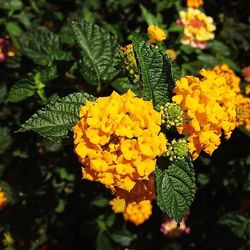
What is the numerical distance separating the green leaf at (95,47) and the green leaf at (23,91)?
23cm

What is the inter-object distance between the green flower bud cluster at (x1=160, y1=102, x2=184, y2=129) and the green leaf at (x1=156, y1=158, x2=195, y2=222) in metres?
0.12

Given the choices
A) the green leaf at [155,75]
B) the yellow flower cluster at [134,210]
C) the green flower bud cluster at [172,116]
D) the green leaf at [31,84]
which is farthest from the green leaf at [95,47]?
the yellow flower cluster at [134,210]

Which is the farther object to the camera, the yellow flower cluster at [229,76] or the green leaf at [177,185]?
the yellow flower cluster at [229,76]

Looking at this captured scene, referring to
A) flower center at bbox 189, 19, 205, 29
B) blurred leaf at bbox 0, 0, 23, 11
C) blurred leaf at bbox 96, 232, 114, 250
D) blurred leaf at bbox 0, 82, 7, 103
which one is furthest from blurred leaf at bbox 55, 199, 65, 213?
flower center at bbox 189, 19, 205, 29

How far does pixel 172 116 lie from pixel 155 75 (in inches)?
6.5

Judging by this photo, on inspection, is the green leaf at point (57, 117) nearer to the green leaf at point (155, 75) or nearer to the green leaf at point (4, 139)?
the green leaf at point (155, 75)

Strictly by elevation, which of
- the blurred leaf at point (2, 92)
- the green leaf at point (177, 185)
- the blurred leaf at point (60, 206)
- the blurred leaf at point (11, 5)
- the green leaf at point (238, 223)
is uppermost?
the green leaf at point (177, 185)

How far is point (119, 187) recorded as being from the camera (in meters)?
1.20

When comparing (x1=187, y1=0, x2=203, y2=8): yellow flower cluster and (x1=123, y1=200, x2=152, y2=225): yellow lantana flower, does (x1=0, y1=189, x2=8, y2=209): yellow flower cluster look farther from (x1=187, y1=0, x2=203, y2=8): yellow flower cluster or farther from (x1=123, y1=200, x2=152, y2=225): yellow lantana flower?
(x1=187, y1=0, x2=203, y2=8): yellow flower cluster

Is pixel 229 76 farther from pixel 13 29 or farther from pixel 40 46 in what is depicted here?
pixel 13 29

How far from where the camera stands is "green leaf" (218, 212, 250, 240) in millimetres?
2119

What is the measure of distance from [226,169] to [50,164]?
913 millimetres

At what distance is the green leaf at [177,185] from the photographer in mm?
1221

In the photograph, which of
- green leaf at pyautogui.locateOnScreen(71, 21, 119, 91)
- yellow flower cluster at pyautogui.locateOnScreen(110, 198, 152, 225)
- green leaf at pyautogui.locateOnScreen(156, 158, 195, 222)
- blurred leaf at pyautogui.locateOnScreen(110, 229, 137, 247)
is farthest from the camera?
blurred leaf at pyautogui.locateOnScreen(110, 229, 137, 247)
